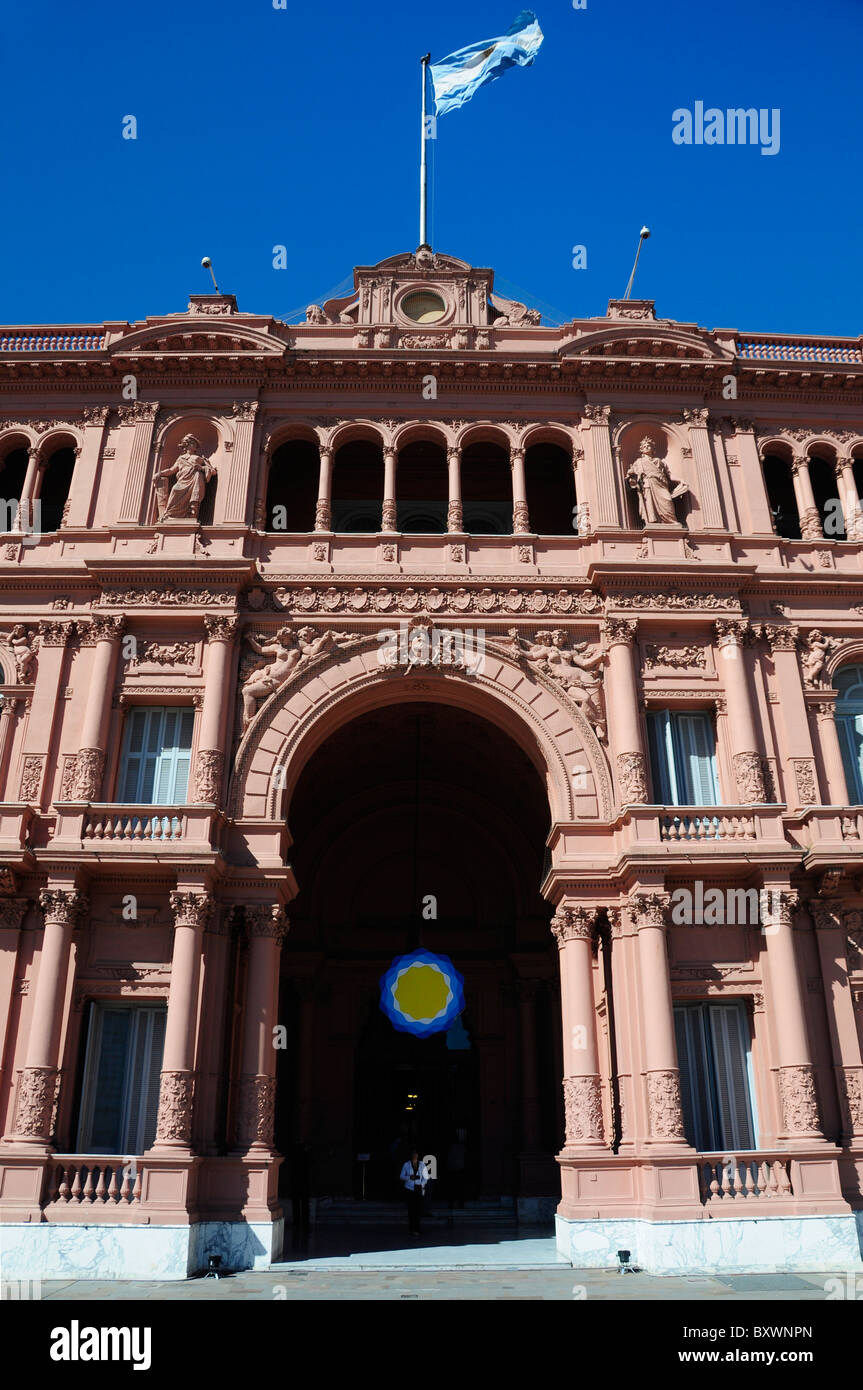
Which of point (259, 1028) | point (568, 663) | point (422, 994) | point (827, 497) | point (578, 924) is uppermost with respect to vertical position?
point (827, 497)

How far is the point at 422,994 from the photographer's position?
27.2m

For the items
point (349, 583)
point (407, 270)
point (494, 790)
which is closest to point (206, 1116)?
point (349, 583)

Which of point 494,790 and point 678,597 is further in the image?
point 494,790

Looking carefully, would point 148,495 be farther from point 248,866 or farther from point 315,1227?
point 315,1227

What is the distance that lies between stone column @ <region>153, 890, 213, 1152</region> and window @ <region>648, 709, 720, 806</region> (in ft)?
35.0

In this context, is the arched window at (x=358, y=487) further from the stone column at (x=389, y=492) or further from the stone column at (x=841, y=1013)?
the stone column at (x=841, y=1013)

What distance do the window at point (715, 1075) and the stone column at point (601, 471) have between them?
12025 mm

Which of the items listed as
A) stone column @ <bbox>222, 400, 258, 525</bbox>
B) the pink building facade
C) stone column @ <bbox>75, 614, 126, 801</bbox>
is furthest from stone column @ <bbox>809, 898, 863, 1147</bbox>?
stone column @ <bbox>222, 400, 258, 525</bbox>

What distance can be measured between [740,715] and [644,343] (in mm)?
Answer: 10542

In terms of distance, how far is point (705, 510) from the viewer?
2694 cm

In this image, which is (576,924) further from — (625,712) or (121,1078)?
(121,1078)

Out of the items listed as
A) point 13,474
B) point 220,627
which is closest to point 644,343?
point 220,627
